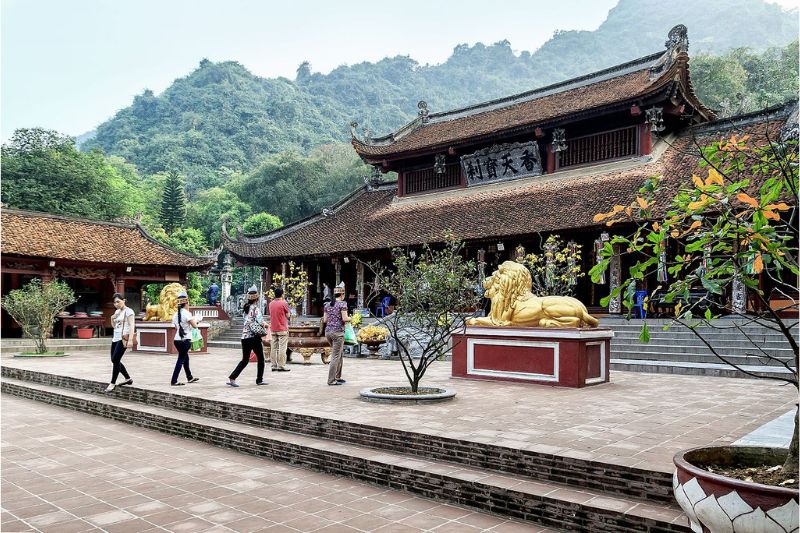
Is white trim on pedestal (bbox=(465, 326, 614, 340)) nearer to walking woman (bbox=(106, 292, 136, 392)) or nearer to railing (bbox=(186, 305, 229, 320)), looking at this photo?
walking woman (bbox=(106, 292, 136, 392))

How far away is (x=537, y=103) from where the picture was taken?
66.5 ft

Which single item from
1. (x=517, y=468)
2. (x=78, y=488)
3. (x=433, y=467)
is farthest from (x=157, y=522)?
(x=517, y=468)

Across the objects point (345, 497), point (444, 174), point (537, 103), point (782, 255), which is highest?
point (537, 103)

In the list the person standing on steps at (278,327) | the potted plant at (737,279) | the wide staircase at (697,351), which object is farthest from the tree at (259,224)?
the potted plant at (737,279)

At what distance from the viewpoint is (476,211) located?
18.5 meters

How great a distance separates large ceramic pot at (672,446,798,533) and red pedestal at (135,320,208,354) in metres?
14.7

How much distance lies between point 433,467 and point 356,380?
4.56 meters

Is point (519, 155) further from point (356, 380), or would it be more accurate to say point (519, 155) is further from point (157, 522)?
point (157, 522)

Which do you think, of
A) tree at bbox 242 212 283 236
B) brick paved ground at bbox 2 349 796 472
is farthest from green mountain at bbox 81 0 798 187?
brick paved ground at bbox 2 349 796 472

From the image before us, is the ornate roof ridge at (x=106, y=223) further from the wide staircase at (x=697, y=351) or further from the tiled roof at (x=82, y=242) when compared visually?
the wide staircase at (x=697, y=351)

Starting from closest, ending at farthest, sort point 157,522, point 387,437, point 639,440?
point 157,522
point 639,440
point 387,437

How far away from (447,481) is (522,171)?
50.5ft

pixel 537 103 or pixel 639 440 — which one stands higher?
pixel 537 103

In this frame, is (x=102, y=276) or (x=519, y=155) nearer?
(x=519, y=155)
